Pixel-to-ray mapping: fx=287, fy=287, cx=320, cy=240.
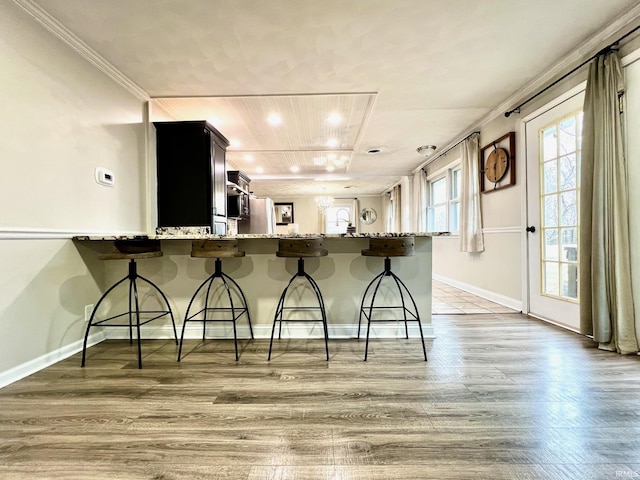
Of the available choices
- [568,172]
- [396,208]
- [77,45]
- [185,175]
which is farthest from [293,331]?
[396,208]

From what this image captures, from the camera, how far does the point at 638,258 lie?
6.74 feet

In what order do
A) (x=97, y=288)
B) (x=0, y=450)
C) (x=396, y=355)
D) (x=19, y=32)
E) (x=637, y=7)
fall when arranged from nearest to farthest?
(x=0, y=450) < (x=19, y=32) < (x=637, y=7) < (x=396, y=355) < (x=97, y=288)

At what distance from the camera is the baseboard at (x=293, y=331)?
2469 mm

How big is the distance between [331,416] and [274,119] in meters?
3.45

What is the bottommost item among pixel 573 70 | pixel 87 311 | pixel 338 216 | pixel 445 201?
pixel 87 311

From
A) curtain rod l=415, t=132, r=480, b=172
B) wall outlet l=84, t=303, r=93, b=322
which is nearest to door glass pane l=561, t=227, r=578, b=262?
curtain rod l=415, t=132, r=480, b=172

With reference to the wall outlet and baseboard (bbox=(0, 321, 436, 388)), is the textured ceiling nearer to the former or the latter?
the wall outlet

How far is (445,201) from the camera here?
5602 mm

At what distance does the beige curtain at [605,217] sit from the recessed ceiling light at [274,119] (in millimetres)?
3022

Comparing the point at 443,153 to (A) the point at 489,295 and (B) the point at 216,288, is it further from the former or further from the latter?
(B) the point at 216,288

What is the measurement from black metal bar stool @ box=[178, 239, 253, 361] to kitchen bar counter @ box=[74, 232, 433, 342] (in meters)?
0.07

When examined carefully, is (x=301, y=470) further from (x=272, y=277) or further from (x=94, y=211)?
(x=94, y=211)

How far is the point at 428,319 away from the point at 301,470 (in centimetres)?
172

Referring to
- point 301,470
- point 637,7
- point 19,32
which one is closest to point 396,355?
point 301,470
